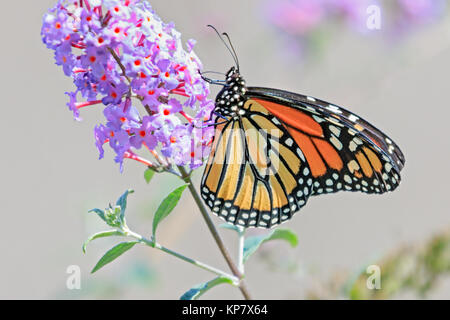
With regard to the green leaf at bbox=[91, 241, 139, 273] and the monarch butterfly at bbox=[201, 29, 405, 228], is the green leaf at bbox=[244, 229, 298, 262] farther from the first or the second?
the green leaf at bbox=[91, 241, 139, 273]

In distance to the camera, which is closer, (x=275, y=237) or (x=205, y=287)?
(x=205, y=287)

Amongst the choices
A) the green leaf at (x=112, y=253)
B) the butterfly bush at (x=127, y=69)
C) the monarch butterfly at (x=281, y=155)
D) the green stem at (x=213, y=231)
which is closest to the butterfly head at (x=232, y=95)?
the monarch butterfly at (x=281, y=155)

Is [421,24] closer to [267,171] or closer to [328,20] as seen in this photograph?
[328,20]

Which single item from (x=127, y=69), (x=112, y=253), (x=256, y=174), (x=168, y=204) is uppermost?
(x=127, y=69)

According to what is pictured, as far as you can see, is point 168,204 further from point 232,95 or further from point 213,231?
point 232,95

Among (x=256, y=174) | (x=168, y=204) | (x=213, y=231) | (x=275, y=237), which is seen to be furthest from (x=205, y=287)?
(x=256, y=174)

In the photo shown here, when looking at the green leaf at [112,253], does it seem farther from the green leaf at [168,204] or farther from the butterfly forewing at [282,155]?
the butterfly forewing at [282,155]

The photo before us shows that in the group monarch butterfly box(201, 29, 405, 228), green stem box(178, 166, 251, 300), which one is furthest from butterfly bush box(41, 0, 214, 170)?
monarch butterfly box(201, 29, 405, 228)
